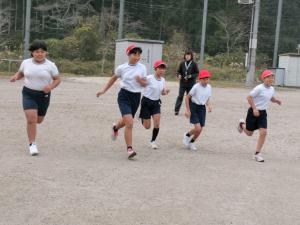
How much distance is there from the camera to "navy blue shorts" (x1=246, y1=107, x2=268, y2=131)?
8930mm

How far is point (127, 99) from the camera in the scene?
852 cm

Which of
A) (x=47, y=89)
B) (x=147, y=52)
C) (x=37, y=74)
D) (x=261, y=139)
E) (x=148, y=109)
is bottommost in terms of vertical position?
(x=261, y=139)

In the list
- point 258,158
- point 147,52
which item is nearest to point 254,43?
point 147,52


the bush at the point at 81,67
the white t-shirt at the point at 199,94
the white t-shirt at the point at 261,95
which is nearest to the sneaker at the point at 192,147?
the white t-shirt at the point at 199,94

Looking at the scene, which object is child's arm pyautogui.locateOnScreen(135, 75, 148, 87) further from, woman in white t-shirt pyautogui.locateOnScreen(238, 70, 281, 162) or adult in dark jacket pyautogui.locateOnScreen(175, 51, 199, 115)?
adult in dark jacket pyautogui.locateOnScreen(175, 51, 199, 115)

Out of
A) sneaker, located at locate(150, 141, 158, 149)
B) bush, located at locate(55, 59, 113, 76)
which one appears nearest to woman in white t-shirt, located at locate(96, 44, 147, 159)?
sneaker, located at locate(150, 141, 158, 149)

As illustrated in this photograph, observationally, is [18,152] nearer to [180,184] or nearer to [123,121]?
[123,121]

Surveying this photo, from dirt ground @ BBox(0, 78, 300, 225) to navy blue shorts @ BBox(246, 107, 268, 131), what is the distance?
1.65 feet

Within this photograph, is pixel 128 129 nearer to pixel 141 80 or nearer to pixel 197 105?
pixel 141 80

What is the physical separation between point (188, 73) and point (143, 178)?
7669 millimetres

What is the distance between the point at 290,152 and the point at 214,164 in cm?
206

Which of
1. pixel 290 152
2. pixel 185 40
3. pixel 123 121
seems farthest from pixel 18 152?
pixel 185 40

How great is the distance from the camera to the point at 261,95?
29.1 feet

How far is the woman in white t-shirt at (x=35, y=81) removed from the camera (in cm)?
812
